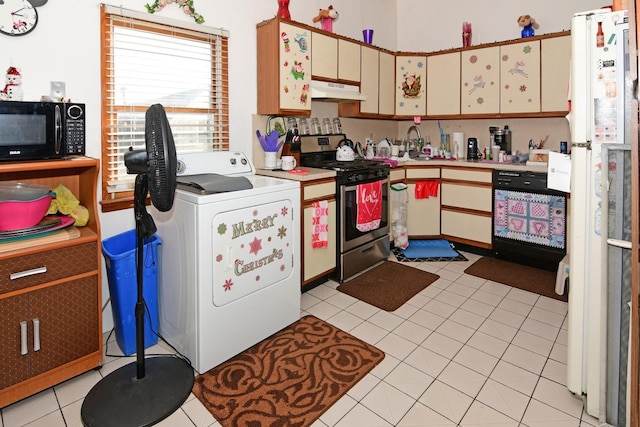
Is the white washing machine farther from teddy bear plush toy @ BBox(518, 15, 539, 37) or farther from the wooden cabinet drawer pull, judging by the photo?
teddy bear plush toy @ BBox(518, 15, 539, 37)

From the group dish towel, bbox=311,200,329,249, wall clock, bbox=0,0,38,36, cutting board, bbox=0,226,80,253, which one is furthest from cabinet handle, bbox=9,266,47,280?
dish towel, bbox=311,200,329,249

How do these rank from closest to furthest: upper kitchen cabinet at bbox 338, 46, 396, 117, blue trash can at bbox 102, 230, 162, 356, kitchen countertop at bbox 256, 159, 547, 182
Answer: blue trash can at bbox 102, 230, 162, 356, kitchen countertop at bbox 256, 159, 547, 182, upper kitchen cabinet at bbox 338, 46, 396, 117

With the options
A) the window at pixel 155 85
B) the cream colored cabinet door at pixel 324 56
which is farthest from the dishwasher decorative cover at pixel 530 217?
the window at pixel 155 85

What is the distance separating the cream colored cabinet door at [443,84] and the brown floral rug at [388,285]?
1871 mm

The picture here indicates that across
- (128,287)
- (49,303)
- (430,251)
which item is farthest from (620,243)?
(430,251)

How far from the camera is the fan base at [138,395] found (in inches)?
69.6

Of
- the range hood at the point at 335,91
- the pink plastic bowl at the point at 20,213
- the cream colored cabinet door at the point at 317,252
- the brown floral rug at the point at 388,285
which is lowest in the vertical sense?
the brown floral rug at the point at 388,285

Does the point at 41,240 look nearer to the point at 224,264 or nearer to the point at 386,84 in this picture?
the point at 224,264

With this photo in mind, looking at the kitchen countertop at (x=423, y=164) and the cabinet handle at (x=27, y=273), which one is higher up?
the kitchen countertop at (x=423, y=164)

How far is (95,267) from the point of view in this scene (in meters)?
2.01

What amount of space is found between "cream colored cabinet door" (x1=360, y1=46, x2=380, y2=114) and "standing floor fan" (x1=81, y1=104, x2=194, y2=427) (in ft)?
8.63

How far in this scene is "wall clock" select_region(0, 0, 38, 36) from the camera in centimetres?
199

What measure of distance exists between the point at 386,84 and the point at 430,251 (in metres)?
1.88

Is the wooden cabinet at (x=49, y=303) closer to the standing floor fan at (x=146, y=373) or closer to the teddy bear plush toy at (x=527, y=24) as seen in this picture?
the standing floor fan at (x=146, y=373)
